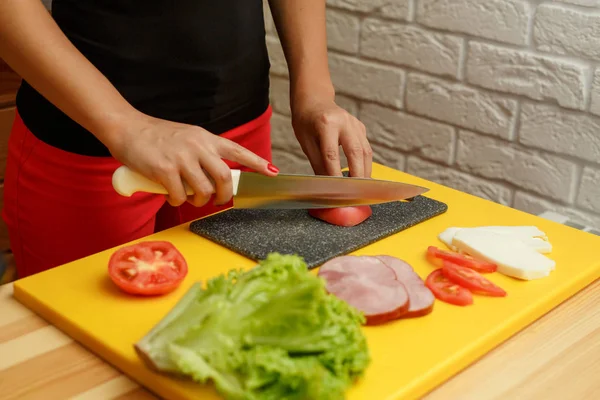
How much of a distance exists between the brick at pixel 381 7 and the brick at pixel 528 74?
20cm

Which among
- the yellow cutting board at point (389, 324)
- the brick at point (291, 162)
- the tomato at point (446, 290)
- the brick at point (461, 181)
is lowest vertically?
the brick at point (291, 162)

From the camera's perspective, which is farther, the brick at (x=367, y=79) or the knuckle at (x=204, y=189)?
the brick at (x=367, y=79)

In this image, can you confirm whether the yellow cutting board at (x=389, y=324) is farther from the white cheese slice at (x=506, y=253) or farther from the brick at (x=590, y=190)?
the brick at (x=590, y=190)

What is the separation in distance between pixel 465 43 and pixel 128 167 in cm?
95

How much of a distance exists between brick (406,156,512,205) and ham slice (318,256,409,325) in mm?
836

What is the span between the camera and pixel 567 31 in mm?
1574

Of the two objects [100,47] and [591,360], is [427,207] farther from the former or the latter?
[100,47]

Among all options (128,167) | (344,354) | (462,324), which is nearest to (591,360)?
(462,324)

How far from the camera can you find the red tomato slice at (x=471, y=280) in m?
1.04

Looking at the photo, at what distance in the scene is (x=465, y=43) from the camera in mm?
1750

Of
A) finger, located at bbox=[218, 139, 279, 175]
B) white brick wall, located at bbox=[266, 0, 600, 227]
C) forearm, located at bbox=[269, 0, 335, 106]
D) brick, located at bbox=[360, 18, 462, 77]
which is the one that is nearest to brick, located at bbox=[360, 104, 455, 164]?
white brick wall, located at bbox=[266, 0, 600, 227]

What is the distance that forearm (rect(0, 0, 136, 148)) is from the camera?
110 cm

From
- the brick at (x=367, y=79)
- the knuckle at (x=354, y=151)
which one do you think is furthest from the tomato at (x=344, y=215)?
the brick at (x=367, y=79)

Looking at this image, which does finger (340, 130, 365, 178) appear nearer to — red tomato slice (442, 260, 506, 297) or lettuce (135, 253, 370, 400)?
red tomato slice (442, 260, 506, 297)
